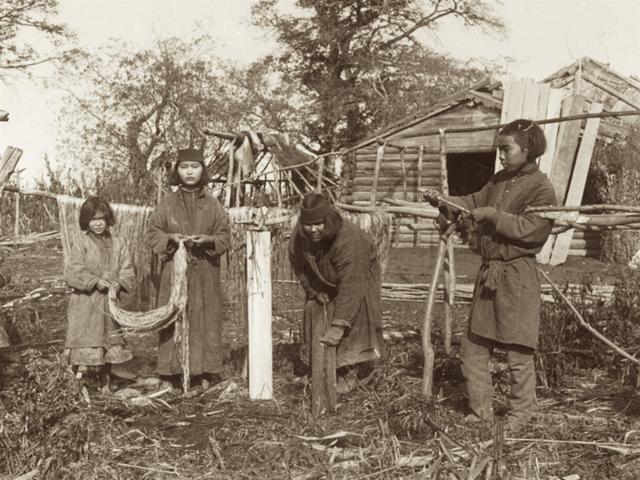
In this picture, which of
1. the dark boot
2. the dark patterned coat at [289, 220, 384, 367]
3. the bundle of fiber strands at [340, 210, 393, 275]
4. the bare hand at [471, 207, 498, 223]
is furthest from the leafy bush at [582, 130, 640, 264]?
the bare hand at [471, 207, 498, 223]

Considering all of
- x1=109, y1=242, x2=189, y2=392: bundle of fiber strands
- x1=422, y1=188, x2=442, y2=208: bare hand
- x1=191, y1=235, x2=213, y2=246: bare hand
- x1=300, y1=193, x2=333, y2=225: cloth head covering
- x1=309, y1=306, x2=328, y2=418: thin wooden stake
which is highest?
x1=422, y1=188, x2=442, y2=208: bare hand

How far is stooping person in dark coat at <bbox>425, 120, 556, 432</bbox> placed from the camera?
13.7 ft

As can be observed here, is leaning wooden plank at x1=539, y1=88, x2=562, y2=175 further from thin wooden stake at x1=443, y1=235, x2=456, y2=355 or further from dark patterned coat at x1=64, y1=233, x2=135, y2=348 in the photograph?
dark patterned coat at x1=64, y1=233, x2=135, y2=348

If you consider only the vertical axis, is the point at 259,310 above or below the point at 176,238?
below

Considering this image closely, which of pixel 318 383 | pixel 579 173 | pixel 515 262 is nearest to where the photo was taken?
pixel 515 262

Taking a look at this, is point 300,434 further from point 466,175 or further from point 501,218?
point 466,175

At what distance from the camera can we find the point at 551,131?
13.2 metres

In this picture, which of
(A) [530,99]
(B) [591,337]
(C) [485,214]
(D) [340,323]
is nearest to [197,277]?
(D) [340,323]

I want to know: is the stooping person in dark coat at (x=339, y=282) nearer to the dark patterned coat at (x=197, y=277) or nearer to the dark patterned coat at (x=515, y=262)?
the dark patterned coat at (x=197, y=277)

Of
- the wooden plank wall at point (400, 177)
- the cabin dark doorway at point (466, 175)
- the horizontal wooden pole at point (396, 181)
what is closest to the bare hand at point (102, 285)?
the wooden plank wall at point (400, 177)

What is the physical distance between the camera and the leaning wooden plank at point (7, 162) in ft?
16.3

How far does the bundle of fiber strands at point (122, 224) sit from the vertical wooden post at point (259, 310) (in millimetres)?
1306

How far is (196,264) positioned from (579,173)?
9.69 meters

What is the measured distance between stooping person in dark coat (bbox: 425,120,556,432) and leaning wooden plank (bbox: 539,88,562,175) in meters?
9.13
